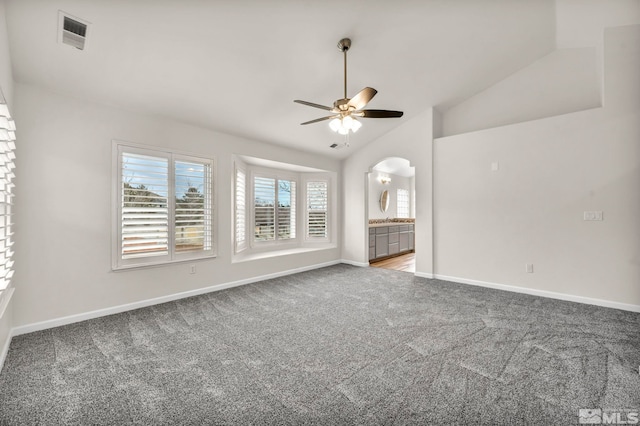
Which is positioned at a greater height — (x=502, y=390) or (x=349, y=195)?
(x=349, y=195)

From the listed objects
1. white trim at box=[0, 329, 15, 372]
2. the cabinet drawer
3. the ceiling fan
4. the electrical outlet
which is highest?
the ceiling fan

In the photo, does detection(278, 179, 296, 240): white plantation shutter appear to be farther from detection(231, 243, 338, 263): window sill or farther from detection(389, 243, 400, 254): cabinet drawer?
detection(389, 243, 400, 254): cabinet drawer

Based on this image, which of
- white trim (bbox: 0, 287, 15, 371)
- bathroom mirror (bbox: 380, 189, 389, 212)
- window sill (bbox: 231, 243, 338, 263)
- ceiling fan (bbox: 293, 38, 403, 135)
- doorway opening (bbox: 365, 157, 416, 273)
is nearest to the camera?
white trim (bbox: 0, 287, 15, 371)

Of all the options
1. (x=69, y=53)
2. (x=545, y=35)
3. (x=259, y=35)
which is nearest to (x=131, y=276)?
(x=69, y=53)

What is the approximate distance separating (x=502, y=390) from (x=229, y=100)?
4.18 meters

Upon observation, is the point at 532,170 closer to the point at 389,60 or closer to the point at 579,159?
the point at 579,159

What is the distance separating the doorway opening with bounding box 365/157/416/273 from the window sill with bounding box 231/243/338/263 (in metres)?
1.12

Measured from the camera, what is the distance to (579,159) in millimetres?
3850

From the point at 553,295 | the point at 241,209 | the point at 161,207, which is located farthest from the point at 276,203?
the point at 553,295

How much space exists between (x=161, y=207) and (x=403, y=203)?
25.2ft

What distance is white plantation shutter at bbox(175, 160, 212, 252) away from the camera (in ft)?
13.2

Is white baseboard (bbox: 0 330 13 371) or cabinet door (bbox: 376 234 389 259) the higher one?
cabinet door (bbox: 376 234 389 259)

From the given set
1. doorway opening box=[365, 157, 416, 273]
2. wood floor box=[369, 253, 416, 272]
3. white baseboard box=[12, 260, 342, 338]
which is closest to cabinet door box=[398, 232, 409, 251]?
doorway opening box=[365, 157, 416, 273]

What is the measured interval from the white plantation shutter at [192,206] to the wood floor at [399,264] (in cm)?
384
